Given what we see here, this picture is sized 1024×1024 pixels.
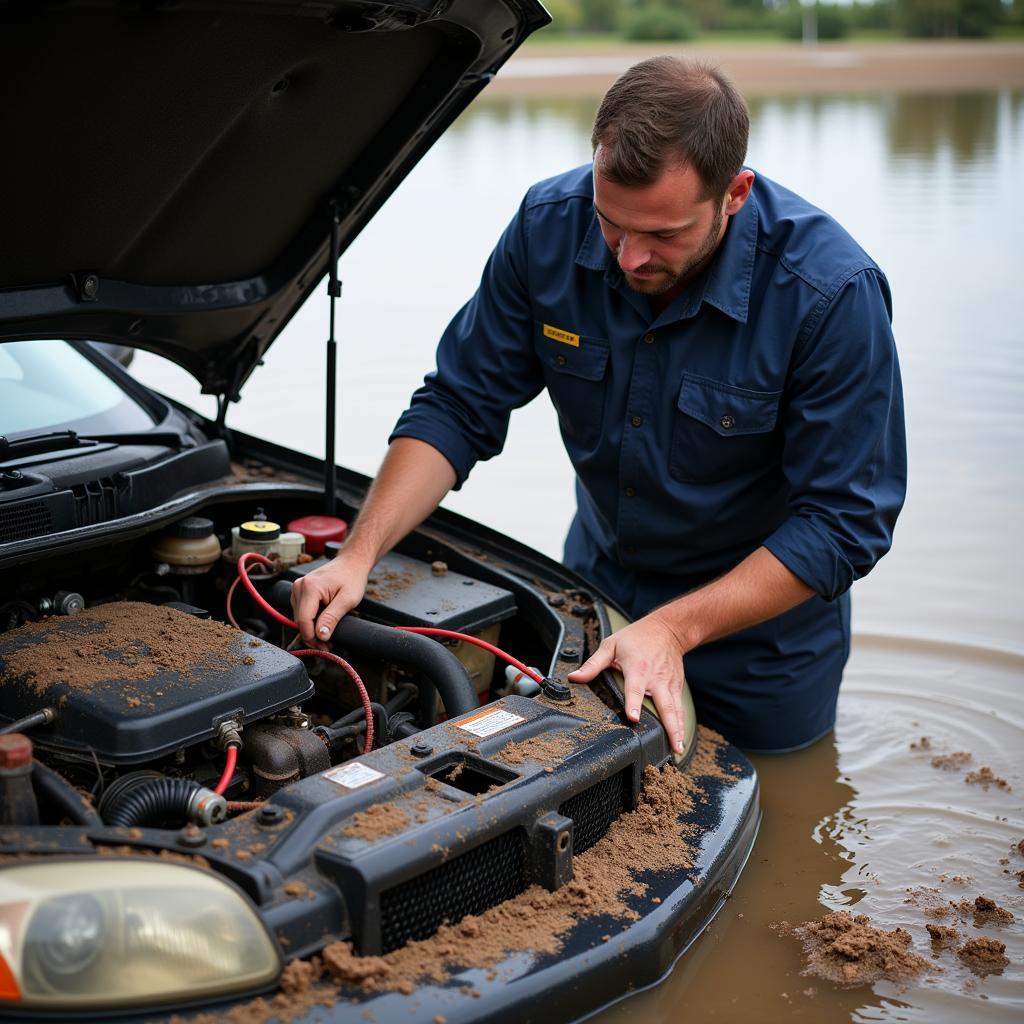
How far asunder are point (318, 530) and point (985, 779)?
1.68m

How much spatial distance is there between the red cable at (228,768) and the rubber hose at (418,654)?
411 mm

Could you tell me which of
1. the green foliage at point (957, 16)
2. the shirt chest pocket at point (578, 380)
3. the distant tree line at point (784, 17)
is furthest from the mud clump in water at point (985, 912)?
the green foliage at point (957, 16)

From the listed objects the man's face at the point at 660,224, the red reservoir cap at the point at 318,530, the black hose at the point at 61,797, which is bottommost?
the black hose at the point at 61,797

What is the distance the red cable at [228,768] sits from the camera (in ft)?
6.93

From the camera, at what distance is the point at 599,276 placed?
10.1 ft

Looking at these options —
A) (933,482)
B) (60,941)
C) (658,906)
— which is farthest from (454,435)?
(933,482)

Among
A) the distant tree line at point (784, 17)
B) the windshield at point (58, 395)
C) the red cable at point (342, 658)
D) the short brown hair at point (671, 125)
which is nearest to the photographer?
the red cable at point (342, 658)

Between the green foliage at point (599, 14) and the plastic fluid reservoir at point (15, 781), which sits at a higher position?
the green foliage at point (599, 14)

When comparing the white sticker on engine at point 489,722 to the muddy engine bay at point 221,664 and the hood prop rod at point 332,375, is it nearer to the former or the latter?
the muddy engine bay at point 221,664

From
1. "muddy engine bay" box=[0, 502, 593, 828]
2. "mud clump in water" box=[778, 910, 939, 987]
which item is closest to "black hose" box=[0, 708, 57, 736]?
"muddy engine bay" box=[0, 502, 593, 828]

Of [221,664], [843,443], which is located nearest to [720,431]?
[843,443]

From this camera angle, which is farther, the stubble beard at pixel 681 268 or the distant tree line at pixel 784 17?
the distant tree line at pixel 784 17

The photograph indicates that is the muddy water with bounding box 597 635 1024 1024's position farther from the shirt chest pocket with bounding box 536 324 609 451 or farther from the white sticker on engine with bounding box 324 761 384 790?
the shirt chest pocket with bounding box 536 324 609 451

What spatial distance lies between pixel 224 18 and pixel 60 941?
5.04 feet
